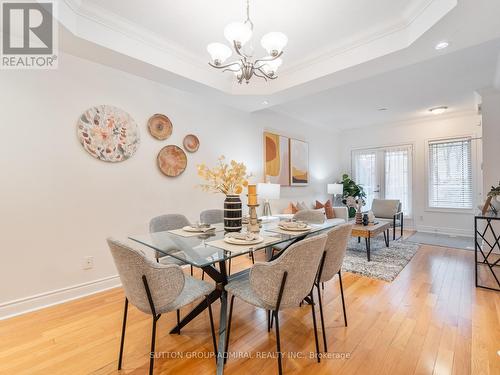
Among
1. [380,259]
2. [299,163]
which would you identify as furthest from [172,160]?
[380,259]

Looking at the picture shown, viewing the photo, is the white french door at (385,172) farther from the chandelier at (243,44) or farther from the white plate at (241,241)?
the white plate at (241,241)

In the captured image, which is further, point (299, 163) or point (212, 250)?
point (299, 163)

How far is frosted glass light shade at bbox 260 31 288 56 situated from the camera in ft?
→ 6.18

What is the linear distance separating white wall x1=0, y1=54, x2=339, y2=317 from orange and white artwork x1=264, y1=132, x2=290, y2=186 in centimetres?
176

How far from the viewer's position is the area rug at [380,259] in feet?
10.4

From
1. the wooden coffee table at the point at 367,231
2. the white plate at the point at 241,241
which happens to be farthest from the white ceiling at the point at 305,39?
the wooden coffee table at the point at 367,231

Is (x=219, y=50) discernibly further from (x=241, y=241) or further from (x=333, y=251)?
(x=333, y=251)

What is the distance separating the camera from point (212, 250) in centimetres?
169

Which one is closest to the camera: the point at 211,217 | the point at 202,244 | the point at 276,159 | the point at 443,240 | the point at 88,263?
the point at 202,244

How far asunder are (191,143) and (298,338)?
273cm

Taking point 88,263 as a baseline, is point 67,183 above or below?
above

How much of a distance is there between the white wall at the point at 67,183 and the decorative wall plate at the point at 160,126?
0.07m

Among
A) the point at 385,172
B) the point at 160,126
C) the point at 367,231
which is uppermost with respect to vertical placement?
the point at 160,126

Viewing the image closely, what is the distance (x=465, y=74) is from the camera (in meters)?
3.41
